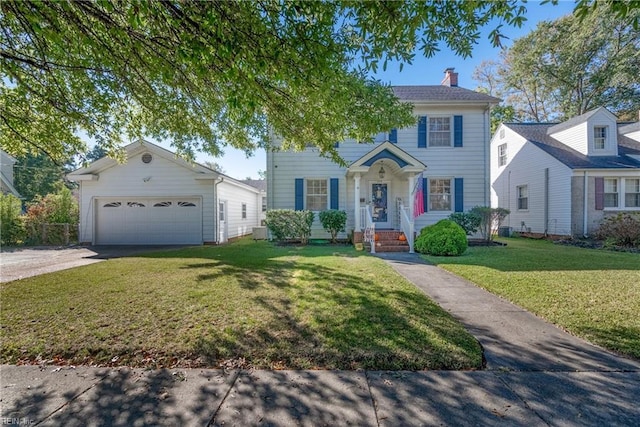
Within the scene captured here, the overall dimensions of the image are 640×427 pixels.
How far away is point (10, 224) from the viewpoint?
1325 cm

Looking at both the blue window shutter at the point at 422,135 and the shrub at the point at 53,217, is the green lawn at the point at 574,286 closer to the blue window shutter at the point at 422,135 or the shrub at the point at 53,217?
the blue window shutter at the point at 422,135

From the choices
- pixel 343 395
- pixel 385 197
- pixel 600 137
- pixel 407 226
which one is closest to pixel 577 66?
pixel 600 137

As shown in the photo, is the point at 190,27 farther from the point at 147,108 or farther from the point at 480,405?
the point at 480,405

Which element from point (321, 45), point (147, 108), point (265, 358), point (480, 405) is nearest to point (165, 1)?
point (321, 45)

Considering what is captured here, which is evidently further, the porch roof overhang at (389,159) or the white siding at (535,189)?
the white siding at (535,189)

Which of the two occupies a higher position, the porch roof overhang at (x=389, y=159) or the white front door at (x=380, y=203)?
the porch roof overhang at (x=389, y=159)

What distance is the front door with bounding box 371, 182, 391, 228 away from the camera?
42.0ft

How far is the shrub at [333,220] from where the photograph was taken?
11.6m

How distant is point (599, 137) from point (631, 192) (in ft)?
10.2

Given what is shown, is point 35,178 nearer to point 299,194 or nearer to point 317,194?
point 299,194

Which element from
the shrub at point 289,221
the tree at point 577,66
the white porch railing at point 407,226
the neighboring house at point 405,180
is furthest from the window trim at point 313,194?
the tree at point 577,66

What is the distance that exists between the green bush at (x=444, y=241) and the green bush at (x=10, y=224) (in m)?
17.8

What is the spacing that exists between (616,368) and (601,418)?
1.01 meters

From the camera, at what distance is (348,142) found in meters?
12.9
